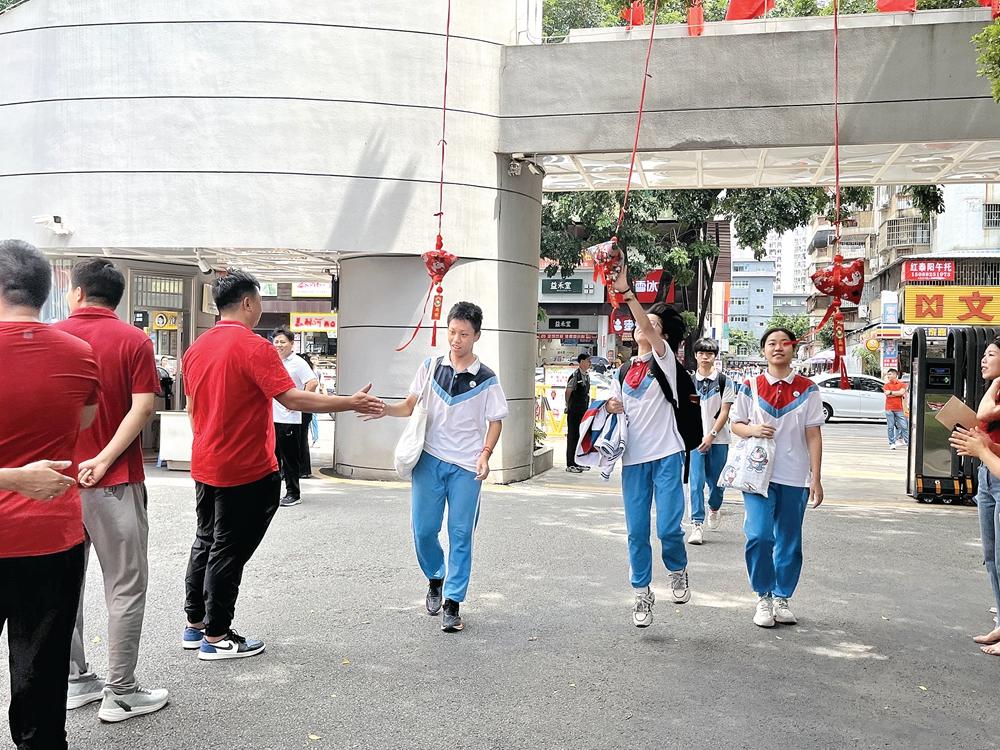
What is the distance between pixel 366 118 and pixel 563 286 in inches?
1119

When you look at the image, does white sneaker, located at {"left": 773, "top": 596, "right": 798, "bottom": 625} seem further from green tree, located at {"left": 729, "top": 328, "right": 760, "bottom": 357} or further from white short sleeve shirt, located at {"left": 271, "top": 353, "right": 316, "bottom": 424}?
green tree, located at {"left": 729, "top": 328, "right": 760, "bottom": 357}

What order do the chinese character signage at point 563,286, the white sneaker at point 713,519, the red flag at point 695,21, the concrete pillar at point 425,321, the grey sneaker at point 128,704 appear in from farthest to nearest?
1. the chinese character signage at point 563,286
2. the concrete pillar at point 425,321
3. the red flag at point 695,21
4. the white sneaker at point 713,519
5. the grey sneaker at point 128,704

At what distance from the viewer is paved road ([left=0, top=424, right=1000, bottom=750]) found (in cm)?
379

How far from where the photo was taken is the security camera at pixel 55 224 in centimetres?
1027

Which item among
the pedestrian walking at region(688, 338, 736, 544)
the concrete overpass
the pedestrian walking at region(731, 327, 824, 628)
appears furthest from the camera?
the concrete overpass

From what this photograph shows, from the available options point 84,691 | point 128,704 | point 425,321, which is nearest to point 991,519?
point 128,704

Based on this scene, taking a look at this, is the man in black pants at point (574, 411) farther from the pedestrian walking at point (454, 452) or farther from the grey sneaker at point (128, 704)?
the grey sneaker at point (128, 704)

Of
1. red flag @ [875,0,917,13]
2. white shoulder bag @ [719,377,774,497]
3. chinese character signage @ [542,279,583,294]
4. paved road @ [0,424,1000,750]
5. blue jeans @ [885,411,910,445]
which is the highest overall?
red flag @ [875,0,917,13]

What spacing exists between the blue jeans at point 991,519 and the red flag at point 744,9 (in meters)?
7.75

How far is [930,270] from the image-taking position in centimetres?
3291

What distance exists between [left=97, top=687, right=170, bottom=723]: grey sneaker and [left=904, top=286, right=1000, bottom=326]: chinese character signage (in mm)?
31438

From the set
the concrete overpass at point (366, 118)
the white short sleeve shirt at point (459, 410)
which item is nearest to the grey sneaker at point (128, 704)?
the white short sleeve shirt at point (459, 410)

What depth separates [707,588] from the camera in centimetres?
625

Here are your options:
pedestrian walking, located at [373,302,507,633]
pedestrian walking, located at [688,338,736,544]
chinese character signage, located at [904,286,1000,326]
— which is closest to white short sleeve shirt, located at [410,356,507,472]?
pedestrian walking, located at [373,302,507,633]
